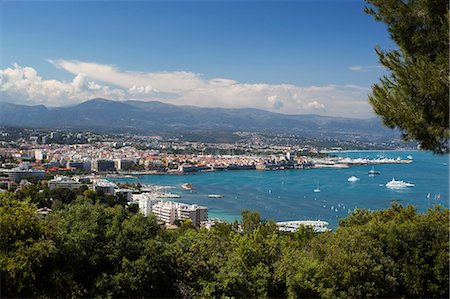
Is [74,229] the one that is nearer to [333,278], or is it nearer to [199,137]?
[333,278]

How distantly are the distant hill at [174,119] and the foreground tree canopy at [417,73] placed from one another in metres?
96.7

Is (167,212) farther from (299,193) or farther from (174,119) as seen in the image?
(174,119)

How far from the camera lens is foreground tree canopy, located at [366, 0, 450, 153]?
2201 millimetres

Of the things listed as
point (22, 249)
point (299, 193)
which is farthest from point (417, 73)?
point (299, 193)

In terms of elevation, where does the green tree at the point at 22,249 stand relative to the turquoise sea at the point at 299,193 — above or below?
above

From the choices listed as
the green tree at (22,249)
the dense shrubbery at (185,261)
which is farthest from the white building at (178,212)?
the green tree at (22,249)

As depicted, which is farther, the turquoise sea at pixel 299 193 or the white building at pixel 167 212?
the turquoise sea at pixel 299 193

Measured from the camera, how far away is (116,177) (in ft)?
104

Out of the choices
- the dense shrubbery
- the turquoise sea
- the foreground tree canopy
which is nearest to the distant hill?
the turquoise sea

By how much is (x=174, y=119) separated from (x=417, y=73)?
12644 centimetres

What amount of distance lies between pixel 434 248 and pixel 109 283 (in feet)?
8.47

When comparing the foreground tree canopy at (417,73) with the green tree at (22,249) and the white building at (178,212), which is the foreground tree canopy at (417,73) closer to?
the green tree at (22,249)

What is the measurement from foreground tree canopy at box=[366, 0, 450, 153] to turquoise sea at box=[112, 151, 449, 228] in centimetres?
1128

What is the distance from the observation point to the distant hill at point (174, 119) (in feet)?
348
